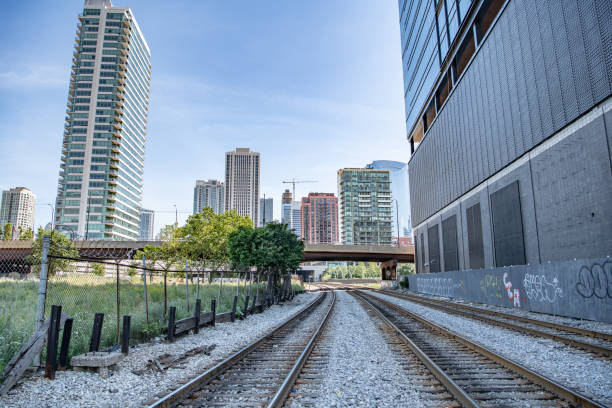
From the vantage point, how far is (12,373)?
6496 mm

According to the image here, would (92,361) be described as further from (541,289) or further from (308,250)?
(308,250)

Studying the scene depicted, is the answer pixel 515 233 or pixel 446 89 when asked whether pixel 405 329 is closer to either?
pixel 515 233

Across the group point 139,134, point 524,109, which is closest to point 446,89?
point 524,109

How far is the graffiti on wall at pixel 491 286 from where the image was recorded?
909 inches

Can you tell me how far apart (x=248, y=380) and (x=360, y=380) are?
2094mm

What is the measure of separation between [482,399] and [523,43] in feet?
92.2

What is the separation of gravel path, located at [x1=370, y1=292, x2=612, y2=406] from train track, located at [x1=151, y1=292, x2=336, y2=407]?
490 centimetres

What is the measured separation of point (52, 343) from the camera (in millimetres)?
7066

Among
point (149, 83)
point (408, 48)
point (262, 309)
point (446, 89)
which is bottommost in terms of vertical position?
point (262, 309)

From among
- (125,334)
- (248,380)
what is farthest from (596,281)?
(125,334)

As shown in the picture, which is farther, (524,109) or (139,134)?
(139,134)

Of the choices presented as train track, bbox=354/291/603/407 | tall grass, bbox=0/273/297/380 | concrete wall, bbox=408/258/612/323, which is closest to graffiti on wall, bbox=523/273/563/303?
concrete wall, bbox=408/258/612/323

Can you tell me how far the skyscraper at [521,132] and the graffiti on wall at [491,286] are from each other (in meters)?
2.25

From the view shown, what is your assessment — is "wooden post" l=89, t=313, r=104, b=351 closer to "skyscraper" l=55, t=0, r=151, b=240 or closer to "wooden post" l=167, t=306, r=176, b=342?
"wooden post" l=167, t=306, r=176, b=342
